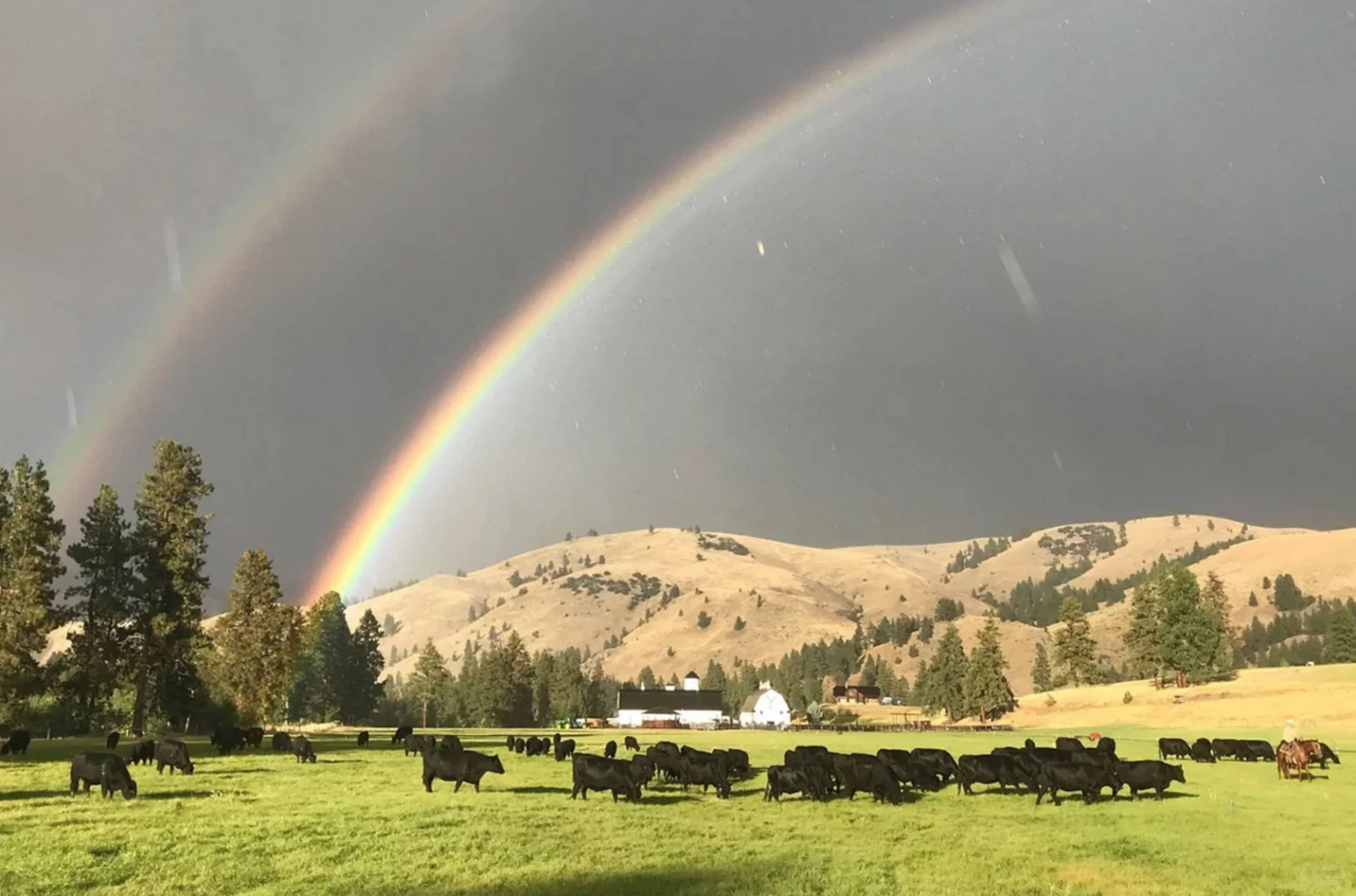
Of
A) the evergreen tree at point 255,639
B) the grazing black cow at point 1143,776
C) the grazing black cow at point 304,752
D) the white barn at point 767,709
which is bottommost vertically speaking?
the white barn at point 767,709

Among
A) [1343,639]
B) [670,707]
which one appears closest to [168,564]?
[670,707]

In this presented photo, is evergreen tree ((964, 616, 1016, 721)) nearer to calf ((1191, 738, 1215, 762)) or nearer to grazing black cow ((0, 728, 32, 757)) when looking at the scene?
calf ((1191, 738, 1215, 762))

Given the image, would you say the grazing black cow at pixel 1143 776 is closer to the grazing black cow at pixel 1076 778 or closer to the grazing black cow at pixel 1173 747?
the grazing black cow at pixel 1076 778

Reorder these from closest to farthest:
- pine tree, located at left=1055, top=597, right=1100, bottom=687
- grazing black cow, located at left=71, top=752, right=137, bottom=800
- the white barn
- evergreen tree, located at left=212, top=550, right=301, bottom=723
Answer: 1. grazing black cow, located at left=71, top=752, right=137, bottom=800
2. evergreen tree, located at left=212, top=550, right=301, bottom=723
3. pine tree, located at left=1055, top=597, right=1100, bottom=687
4. the white barn

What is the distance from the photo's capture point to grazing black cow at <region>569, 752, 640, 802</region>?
27016mm

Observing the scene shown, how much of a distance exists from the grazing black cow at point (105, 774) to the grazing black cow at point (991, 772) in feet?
84.0

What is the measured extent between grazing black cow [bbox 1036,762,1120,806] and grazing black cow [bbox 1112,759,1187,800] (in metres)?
0.34

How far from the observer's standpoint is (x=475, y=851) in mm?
17859

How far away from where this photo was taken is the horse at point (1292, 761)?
3500 cm

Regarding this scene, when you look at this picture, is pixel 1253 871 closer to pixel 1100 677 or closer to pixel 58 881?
pixel 58 881

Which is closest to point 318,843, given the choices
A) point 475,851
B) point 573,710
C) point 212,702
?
point 475,851

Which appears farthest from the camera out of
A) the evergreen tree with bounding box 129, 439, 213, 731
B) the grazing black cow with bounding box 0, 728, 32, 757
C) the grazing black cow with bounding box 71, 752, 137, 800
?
the evergreen tree with bounding box 129, 439, 213, 731

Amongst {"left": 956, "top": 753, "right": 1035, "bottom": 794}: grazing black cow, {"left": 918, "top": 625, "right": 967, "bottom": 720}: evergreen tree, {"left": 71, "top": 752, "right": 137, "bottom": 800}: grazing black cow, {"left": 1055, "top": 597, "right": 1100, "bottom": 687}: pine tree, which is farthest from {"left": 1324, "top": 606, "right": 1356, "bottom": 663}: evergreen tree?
{"left": 71, "top": 752, "right": 137, "bottom": 800}: grazing black cow

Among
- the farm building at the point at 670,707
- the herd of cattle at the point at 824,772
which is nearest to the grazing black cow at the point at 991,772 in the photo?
the herd of cattle at the point at 824,772
